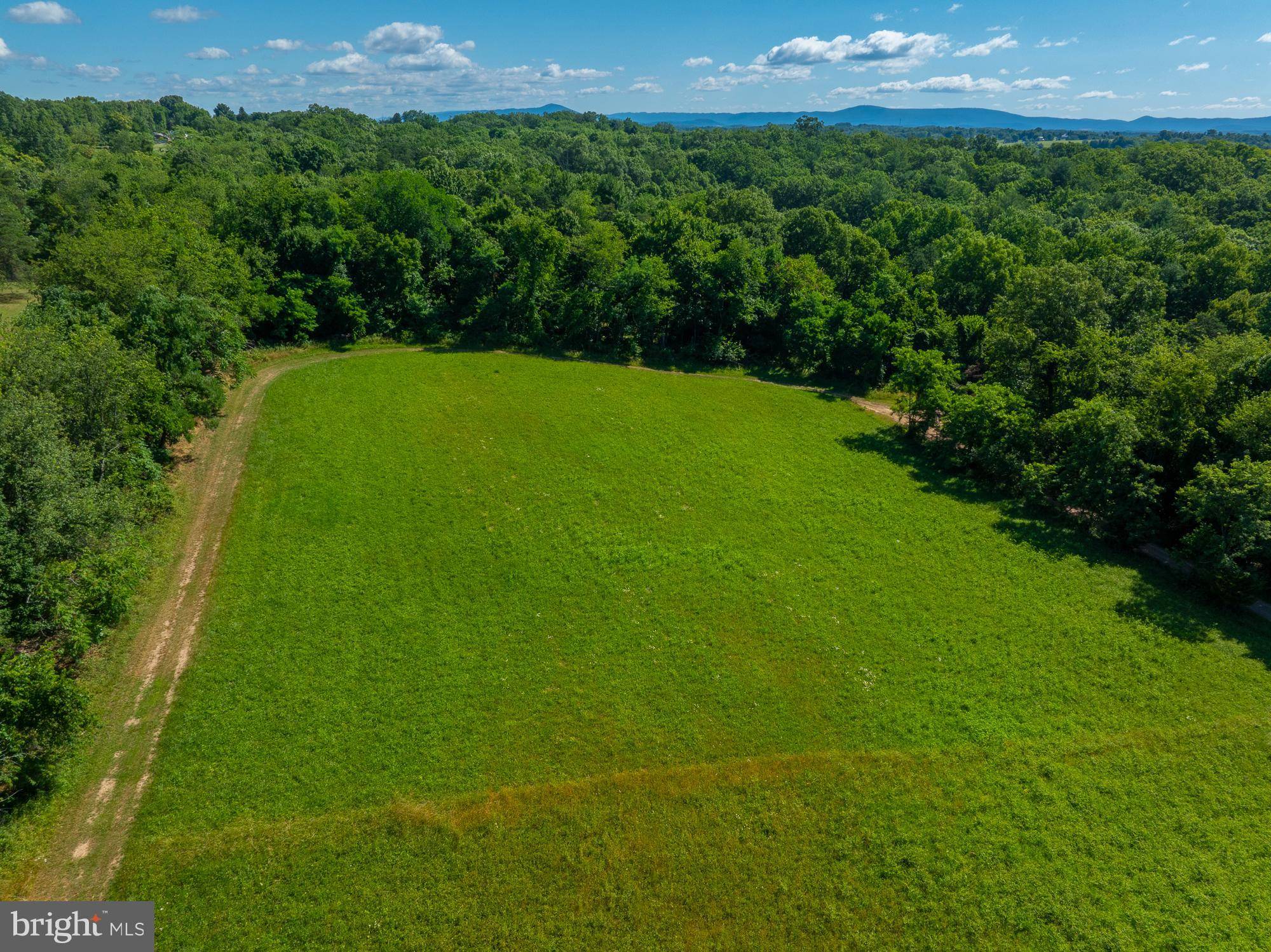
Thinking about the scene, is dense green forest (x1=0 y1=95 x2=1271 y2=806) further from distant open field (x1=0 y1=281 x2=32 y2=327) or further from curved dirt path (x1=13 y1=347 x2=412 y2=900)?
curved dirt path (x1=13 y1=347 x2=412 y2=900)

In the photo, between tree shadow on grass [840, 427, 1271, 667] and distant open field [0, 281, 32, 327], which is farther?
distant open field [0, 281, 32, 327]

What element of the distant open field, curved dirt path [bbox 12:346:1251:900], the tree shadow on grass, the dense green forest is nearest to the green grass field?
the tree shadow on grass

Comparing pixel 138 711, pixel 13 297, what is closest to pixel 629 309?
pixel 138 711

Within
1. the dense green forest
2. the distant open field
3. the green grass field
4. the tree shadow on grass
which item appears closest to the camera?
the green grass field

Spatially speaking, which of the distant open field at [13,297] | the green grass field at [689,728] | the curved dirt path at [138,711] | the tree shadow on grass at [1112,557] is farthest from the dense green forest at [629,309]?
the green grass field at [689,728]

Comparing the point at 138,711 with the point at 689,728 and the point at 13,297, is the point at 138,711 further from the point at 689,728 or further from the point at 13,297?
the point at 13,297

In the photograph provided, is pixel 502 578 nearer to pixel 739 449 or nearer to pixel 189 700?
pixel 189 700

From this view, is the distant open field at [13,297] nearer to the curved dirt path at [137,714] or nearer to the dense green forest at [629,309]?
the dense green forest at [629,309]
